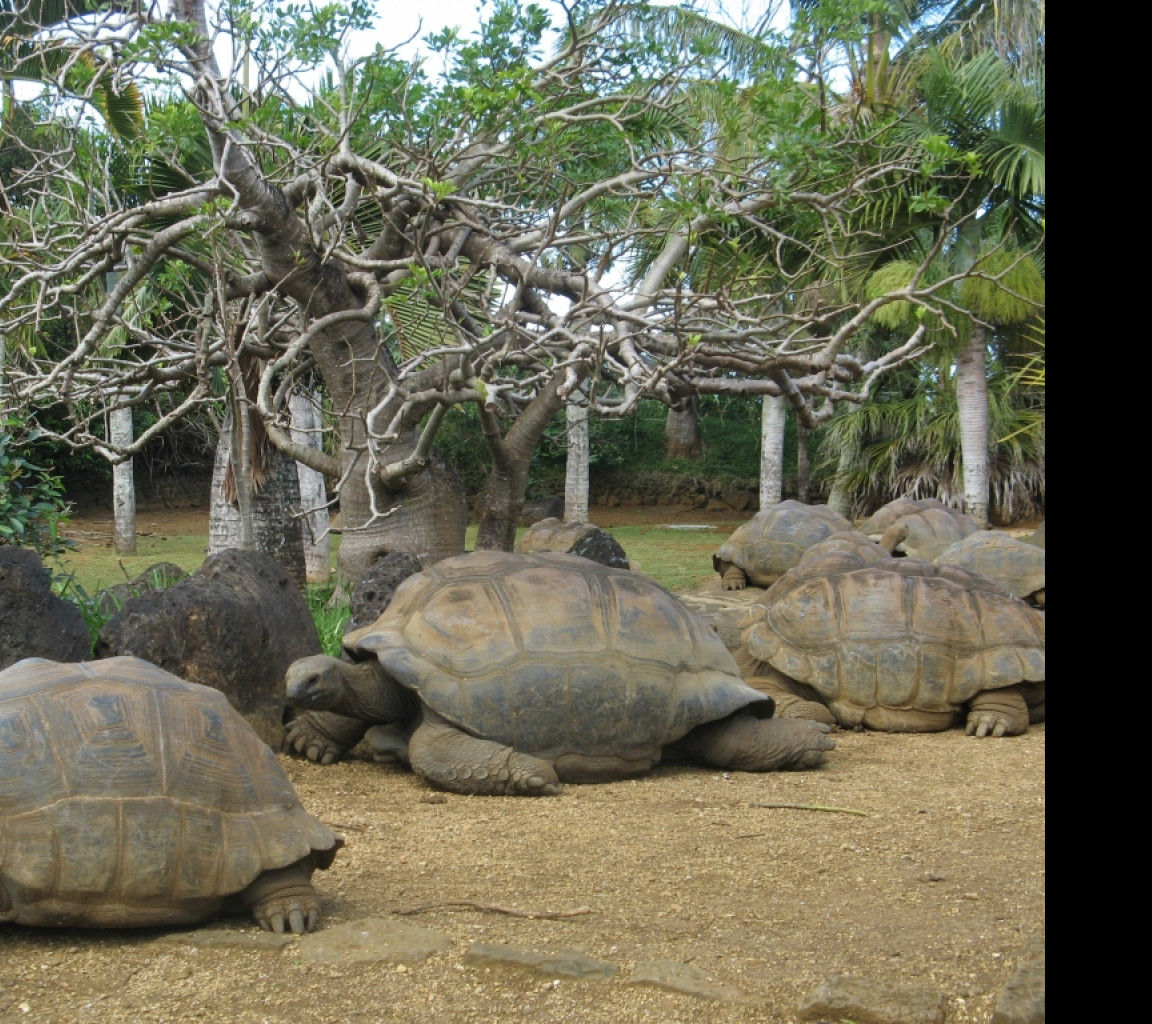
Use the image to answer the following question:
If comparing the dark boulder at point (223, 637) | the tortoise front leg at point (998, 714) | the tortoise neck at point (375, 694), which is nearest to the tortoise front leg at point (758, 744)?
the tortoise front leg at point (998, 714)

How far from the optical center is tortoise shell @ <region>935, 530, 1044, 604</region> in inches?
332

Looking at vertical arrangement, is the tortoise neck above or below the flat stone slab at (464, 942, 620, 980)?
above

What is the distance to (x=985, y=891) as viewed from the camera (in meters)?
3.34

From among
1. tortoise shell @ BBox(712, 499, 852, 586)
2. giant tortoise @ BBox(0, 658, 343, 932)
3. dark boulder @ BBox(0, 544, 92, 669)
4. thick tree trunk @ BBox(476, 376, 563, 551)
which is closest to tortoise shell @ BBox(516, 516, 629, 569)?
thick tree trunk @ BBox(476, 376, 563, 551)

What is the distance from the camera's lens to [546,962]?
2711 mm

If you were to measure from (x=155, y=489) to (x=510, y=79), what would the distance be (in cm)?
1838

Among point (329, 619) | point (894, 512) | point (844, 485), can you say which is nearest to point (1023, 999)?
point (329, 619)

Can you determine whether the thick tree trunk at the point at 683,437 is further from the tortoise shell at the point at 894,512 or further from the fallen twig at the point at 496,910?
the fallen twig at the point at 496,910

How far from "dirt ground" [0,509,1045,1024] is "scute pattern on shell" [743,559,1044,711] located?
33.8 inches

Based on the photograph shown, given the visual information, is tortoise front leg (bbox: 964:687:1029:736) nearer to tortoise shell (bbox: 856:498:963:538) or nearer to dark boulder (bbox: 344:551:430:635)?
dark boulder (bbox: 344:551:430:635)

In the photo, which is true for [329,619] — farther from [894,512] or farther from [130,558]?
[130,558]

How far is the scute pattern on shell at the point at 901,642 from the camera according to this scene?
5949 mm

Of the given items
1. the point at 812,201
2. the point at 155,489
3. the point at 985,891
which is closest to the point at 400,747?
the point at 985,891

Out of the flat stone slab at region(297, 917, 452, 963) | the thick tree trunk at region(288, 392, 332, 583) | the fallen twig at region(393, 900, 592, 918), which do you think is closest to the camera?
the flat stone slab at region(297, 917, 452, 963)
